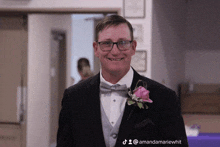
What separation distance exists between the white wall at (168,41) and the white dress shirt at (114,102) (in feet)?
6.71

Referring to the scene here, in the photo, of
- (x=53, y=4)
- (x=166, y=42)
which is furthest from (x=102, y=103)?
(x=166, y=42)

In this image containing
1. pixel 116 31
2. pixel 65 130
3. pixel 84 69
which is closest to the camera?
pixel 116 31

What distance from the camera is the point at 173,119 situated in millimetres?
1208

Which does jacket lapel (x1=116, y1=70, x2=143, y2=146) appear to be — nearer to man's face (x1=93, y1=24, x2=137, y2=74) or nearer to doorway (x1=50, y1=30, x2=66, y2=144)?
man's face (x1=93, y1=24, x2=137, y2=74)

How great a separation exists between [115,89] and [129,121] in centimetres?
14

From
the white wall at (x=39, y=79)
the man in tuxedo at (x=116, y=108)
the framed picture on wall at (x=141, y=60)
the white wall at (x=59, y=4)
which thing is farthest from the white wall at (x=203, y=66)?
the man in tuxedo at (x=116, y=108)

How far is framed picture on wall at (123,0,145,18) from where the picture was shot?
3281mm

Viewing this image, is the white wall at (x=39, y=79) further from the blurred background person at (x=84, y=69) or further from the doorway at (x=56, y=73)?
the blurred background person at (x=84, y=69)

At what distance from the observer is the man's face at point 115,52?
1171mm

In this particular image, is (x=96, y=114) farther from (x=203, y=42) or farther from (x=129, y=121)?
(x=203, y=42)

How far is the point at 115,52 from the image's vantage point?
1.17 meters

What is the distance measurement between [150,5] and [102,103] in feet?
7.07

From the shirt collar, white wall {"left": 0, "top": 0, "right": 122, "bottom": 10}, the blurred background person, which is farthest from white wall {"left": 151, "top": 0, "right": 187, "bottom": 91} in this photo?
the shirt collar

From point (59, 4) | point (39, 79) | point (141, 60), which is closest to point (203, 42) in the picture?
point (141, 60)
